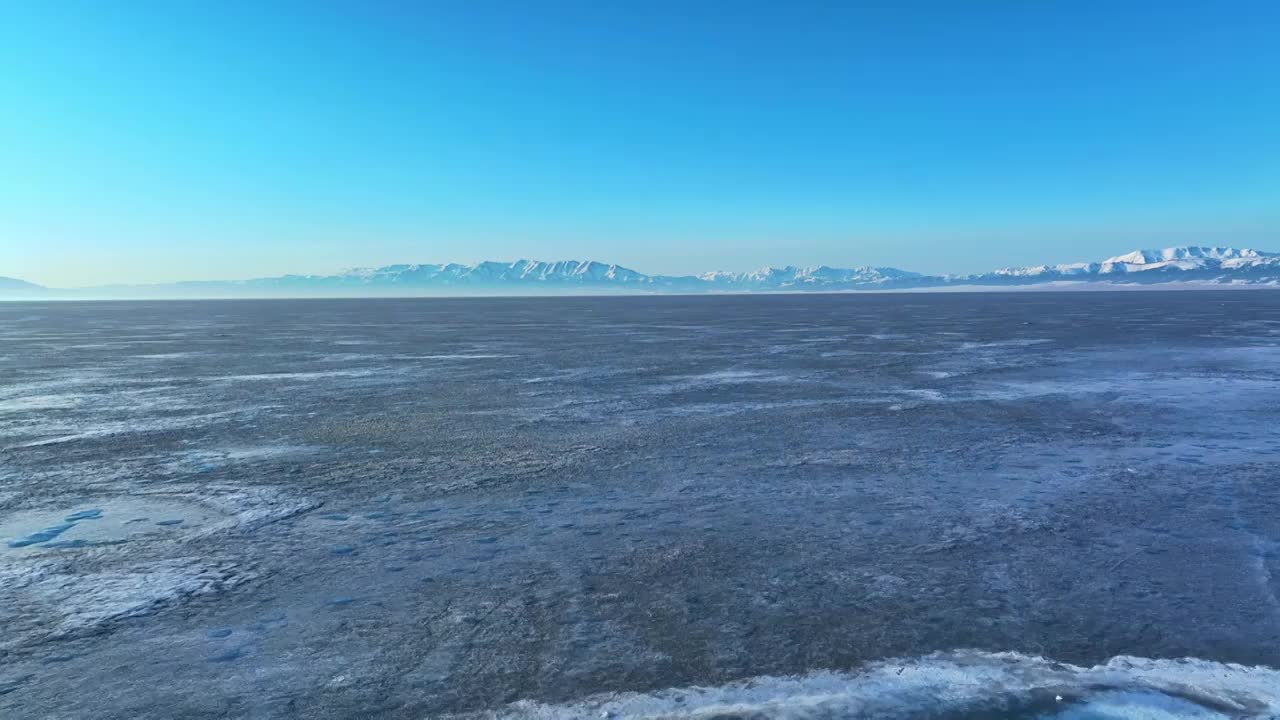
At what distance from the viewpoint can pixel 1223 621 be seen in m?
5.82

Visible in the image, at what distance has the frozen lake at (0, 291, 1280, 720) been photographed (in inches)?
198

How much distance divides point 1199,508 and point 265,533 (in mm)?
8779

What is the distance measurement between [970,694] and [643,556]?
2930 mm

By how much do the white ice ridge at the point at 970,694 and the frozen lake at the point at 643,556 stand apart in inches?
0.7

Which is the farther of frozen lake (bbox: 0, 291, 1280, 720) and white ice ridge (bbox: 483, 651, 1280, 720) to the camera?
frozen lake (bbox: 0, 291, 1280, 720)

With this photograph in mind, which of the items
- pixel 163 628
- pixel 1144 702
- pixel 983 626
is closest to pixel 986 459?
pixel 983 626

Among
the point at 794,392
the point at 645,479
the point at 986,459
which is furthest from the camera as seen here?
the point at 794,392

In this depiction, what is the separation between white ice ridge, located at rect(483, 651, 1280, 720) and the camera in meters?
4.73

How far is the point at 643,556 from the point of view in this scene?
7172 millimetres

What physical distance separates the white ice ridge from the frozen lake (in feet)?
0.06

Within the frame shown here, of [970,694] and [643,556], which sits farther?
[643,556]

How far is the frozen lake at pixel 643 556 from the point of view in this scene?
5027 mm

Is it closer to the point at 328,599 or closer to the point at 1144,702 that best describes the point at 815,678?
the point at 1144,702

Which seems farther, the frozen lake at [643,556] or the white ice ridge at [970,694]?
the frozen lake at [643,556]
